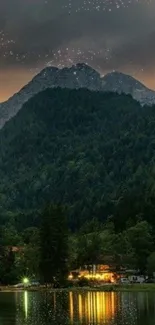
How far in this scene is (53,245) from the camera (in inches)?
7131

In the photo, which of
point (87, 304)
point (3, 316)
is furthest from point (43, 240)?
point (3, 316)

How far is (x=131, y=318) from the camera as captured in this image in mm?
78250

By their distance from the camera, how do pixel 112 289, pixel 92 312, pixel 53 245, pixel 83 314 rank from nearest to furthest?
1. pixel 83 314
2. pixel 92 312
3. pixel 112 289
4. pixel 53 245

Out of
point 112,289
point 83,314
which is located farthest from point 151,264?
point 83,314

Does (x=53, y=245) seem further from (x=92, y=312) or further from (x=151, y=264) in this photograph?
(x=92, y=312)

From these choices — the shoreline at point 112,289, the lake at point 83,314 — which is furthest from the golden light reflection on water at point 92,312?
the shoreline at point 112,289

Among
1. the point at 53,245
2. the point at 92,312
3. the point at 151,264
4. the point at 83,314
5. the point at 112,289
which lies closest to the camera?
the point at 83,314

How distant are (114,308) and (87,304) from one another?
35.4 feet

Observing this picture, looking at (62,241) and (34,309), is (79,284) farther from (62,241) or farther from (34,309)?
(34,309)

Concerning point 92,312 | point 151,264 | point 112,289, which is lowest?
point 92,312

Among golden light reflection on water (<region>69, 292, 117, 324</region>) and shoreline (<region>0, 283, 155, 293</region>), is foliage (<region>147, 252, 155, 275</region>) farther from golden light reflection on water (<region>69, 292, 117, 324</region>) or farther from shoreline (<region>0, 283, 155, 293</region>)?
golden light reflection on water (<region>69, 292, 117, 324</region>)

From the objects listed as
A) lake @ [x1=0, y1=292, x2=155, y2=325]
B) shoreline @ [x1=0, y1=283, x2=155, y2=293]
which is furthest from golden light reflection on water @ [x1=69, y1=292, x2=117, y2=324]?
shoreline @ [x1=0, y1=283, x2=155, y2=293]

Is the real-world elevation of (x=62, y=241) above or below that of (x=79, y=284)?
above

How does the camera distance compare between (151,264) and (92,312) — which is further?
(151,264)
